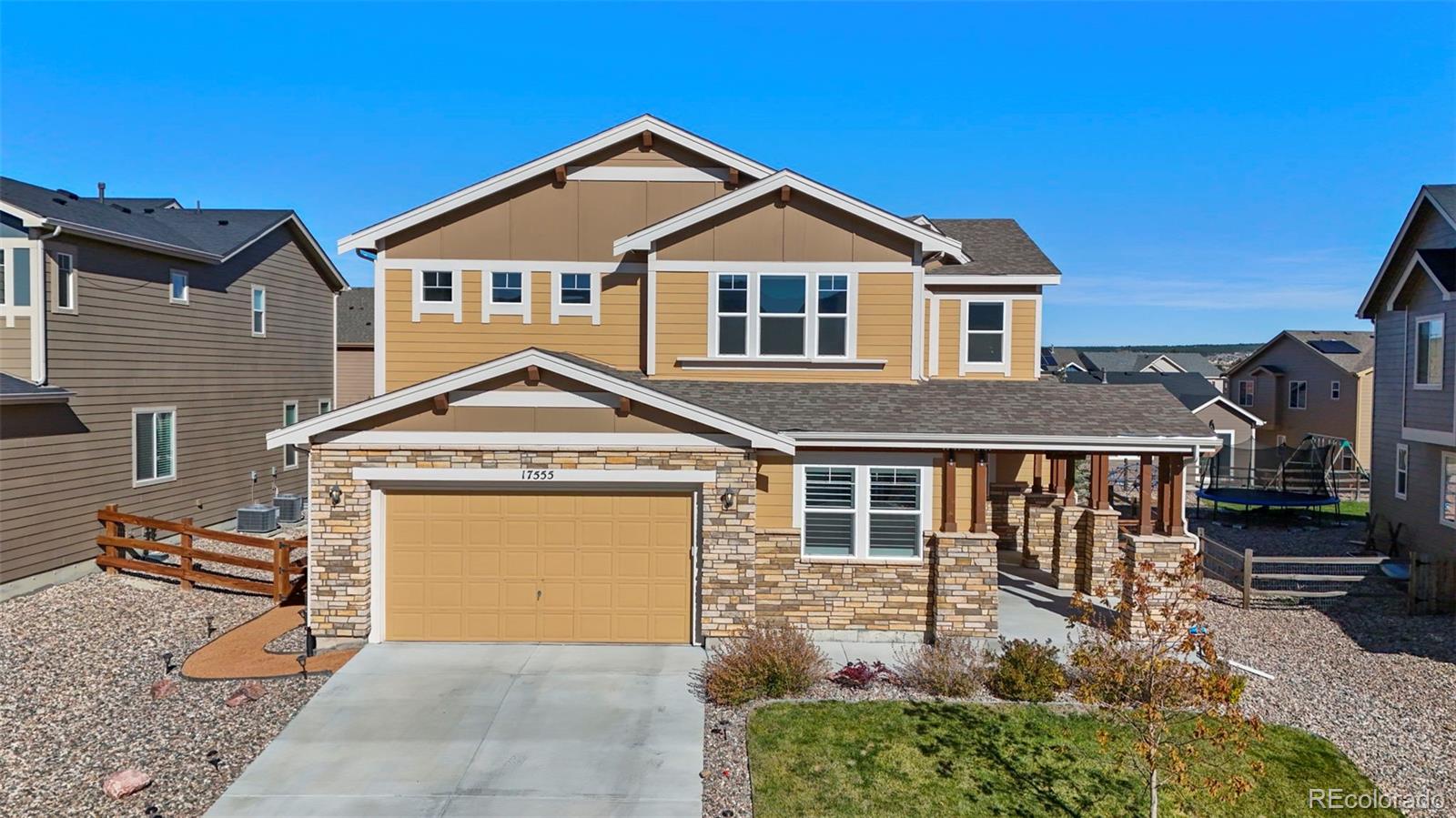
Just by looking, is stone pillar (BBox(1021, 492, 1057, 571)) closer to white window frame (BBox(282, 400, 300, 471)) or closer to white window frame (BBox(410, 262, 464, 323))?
white window frame (BBox(410, 262, 464, 323))

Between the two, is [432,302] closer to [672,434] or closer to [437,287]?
[437,287]

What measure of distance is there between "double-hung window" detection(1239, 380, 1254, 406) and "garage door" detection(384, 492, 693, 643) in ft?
137

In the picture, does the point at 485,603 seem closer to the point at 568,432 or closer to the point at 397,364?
the point at 568,432

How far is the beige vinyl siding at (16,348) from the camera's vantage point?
14609 mm

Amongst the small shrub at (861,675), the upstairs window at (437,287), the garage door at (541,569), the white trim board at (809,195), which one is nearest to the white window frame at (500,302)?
the upstairs window at (437,287)

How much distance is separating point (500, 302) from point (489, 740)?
9187 mm

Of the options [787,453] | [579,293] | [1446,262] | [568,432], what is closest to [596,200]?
[579,293]

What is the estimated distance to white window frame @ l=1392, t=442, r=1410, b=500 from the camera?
19.6 m

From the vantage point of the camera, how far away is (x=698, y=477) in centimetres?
1177

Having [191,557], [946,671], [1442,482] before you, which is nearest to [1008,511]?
[946,671]

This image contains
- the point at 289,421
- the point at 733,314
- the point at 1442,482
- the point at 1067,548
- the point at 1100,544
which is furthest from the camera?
the point at 289,421

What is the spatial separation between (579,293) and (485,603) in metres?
6.47

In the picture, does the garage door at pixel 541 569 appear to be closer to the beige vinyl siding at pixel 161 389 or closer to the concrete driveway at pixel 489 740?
the concrete driveway at pixel 489 740

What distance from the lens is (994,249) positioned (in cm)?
1786
